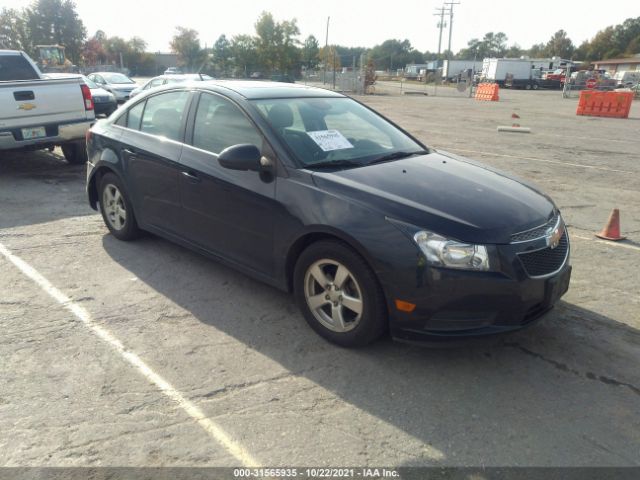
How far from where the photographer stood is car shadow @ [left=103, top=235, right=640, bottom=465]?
2582 mm

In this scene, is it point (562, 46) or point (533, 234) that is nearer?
point (533, 234)

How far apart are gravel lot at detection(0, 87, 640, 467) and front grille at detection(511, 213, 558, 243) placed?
2.03ft

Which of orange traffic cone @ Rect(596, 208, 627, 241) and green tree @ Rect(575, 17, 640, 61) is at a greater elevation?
green tree @ Rect(575, 17, 640, 61)

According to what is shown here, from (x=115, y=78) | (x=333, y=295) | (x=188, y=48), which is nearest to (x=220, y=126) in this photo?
(x=333, y=295)

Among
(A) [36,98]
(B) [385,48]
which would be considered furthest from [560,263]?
(B) [385,48]

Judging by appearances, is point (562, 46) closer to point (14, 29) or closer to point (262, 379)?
point (14, 29)

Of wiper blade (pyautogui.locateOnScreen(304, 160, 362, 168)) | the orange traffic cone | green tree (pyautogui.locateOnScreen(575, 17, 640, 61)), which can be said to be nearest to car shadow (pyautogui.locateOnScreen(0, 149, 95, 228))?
wiper blade (pyautogui.locateOnScreen(304, 160, 362, 168))

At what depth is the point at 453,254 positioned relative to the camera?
292 cm

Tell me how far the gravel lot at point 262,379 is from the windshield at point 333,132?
1.22 meters

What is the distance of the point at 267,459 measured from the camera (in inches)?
97.2

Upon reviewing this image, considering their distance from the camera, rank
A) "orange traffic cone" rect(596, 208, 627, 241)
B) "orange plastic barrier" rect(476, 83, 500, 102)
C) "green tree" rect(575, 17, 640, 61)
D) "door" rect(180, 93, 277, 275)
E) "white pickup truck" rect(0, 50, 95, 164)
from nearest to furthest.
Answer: "door" rect(180, 93, 277, 275), "orange traffic cone" rect(596, 208, 627, 241), "white pickup truck" rect(0, 50, 95, 164), "orange plastic barrier" rect(476, 83, 500, 102), "green tree" rect(575, 17, 640, 61)

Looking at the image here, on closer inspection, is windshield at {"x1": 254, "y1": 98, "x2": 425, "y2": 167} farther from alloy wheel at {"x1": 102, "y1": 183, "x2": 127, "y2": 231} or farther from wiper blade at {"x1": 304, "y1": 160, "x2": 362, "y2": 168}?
alloy wheel at {"x1": 102, "y1": 183, "x2": 127, "y2": 231}

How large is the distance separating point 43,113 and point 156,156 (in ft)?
14.9

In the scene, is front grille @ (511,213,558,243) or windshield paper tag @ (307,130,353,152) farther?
windshield paper tag @ (307,130,353,152)
